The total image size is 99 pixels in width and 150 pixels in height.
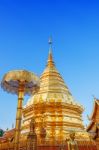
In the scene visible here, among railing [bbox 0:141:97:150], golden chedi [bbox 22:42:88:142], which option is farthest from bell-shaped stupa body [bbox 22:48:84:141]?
railing [bbox 0:141:97:150]

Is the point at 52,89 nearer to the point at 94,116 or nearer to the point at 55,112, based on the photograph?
the point at 55,112

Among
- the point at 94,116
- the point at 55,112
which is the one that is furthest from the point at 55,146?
the point at 94,116

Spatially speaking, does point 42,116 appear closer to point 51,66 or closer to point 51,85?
point 51,85

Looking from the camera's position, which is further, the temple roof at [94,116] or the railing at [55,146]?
the temple roof at [94,116]

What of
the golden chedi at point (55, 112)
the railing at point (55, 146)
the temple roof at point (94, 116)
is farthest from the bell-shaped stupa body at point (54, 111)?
the railing at point (55, 146)

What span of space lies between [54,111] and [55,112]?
5.3 inches

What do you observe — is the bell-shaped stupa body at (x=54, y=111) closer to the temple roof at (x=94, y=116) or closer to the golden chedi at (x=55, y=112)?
the golden chedi at (x=55, y=112)

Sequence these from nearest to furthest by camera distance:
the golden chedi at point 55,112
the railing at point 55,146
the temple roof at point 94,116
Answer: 1. the railing at point 55,146
2. the golden chedi at point 55,112
3. the temple roof at point 94,116

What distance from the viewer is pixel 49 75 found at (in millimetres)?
31453

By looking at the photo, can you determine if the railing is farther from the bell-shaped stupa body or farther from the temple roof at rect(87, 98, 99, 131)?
the temple roof at rect(87, 98, 99, 131)

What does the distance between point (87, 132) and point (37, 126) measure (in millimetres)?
4868

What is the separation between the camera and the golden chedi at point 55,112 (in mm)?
26062

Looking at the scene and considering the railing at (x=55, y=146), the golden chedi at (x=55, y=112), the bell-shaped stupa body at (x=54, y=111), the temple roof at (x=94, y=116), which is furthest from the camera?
the temple roof at (x=94, y=116)

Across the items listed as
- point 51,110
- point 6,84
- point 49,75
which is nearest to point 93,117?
point 51,110
